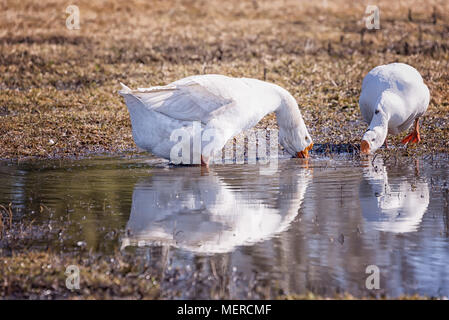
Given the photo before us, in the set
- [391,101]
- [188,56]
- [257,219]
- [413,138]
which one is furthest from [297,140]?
[188,56]

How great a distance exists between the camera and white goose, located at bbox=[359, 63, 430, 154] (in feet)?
31.9

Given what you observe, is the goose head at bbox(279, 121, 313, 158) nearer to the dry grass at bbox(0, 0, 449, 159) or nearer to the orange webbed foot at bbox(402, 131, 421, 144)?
the dry grass at bbox(0, 0, 449, 159)

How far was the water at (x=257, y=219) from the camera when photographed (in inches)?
200

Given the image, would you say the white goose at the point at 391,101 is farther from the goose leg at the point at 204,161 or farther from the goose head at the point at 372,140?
the goose leg at the point at 204,161

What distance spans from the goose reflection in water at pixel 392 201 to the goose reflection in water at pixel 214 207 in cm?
68

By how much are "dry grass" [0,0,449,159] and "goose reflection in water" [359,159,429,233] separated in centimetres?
210

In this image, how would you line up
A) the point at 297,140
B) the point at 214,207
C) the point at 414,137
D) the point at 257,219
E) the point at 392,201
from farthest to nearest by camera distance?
the point at 414,137 < the point at 297,140 < the point at 392,201 < the point at 214,207 < the point at 257,219

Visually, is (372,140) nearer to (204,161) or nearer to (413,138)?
(413,138)

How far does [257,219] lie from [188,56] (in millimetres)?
10682

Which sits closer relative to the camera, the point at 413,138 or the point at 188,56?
the point at 413,138

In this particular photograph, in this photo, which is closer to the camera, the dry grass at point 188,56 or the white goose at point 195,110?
the white goose at point 195,110

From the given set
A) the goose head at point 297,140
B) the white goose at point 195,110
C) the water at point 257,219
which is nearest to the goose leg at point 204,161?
the white goose at point 195,110

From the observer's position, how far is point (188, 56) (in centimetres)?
1678
